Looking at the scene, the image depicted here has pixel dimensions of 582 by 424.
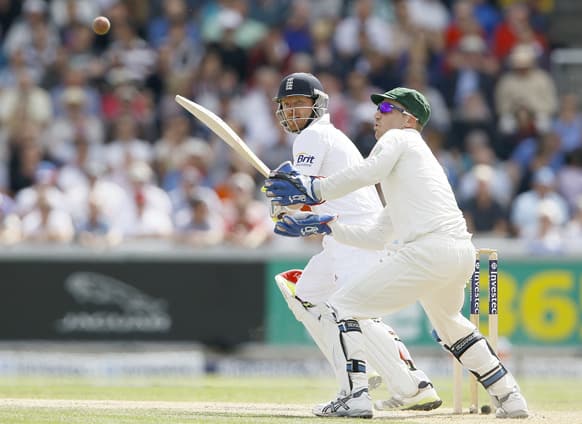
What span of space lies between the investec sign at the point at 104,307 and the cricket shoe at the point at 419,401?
234 inches

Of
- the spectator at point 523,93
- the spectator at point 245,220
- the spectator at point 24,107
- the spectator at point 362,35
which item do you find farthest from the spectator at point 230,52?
the spectator at point 523,93

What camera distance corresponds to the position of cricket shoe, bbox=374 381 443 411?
7.86m

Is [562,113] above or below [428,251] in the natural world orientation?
above

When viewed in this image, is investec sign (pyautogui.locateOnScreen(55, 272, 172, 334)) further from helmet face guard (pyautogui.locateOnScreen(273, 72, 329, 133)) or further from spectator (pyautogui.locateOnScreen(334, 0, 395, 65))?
helmet face guard (pyautogui.locateOnScreen(273, 72, 329, 133))

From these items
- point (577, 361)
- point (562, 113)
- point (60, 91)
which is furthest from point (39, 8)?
point (577, 361)

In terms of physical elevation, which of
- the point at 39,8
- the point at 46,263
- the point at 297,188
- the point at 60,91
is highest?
the point at 39,8

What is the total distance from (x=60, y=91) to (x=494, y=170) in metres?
5.22

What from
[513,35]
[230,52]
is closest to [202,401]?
[230,52]

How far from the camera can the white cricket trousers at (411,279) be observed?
7270 millimetres

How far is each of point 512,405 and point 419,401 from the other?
592mm

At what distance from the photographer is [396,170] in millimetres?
7375

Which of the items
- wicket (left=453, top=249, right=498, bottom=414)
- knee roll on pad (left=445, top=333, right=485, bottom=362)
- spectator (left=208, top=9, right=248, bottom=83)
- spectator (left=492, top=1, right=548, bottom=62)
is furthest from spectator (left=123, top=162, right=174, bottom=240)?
knee roll on pad (left=445, top=333, right=485, bottom=362)

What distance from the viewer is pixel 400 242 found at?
743 centimetres

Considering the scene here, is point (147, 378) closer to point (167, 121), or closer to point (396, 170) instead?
point (167, 121)
